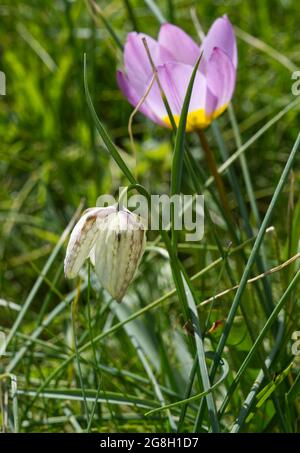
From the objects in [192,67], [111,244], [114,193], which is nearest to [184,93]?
[192,67]

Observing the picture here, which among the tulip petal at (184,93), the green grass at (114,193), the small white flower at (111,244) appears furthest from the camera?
the green grass at (114,193)

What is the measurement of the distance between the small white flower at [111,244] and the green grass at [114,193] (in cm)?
17

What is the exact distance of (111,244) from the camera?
0.69 meters

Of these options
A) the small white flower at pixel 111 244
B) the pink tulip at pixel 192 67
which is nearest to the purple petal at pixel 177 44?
the pink tulip at pixel 192 67

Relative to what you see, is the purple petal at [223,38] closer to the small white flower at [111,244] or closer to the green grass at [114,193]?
the green grass at [114,193]

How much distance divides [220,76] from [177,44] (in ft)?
0.28

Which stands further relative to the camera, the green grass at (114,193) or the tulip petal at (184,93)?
the green grass at (114,193)

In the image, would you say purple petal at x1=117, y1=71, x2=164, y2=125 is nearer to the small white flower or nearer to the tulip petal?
the tulip petal

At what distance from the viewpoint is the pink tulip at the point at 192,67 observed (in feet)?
2.88

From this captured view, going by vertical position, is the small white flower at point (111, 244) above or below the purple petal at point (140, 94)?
below

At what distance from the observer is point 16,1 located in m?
1.84

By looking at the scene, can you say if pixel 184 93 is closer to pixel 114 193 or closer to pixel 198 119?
pixel 198 119
